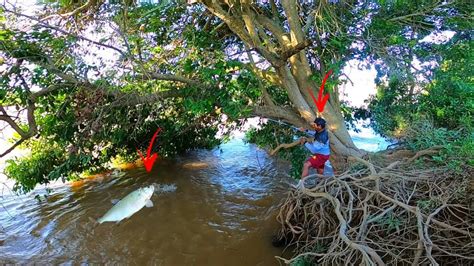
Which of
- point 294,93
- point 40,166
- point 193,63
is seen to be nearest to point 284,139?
point 294,93

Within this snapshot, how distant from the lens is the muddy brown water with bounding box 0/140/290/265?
22.7 feet

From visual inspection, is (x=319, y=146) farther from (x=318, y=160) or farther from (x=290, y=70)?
(x=290, y=70)

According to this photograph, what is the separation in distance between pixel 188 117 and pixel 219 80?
2283 millimetres

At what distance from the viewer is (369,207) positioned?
19.0ft

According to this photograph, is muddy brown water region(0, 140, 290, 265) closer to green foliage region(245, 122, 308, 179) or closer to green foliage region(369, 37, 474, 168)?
green foliage region(245, 122, 308, 179)

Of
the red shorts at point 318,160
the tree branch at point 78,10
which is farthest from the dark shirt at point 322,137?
the tree branch at point 78,10

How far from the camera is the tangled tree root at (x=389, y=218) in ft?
16.1

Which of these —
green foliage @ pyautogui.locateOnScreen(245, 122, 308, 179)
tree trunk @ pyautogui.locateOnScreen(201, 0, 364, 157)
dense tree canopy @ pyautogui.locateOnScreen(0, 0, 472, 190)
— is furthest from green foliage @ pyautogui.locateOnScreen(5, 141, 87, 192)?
tree trunk @ pyautogui.locateOnScreen(201, 0, 364, 157)

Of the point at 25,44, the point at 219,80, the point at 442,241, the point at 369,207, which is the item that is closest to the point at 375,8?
the point at 219,80

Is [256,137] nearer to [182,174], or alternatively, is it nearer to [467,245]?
[182,174]

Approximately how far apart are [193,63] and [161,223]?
375 centimetres

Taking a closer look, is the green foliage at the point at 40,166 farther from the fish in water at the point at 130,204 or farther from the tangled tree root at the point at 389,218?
Result: the tangled tree root at the point at 389,218

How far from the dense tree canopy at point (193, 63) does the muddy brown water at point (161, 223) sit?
1.13 m

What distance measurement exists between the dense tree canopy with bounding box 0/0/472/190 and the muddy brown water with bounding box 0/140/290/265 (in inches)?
44.5
